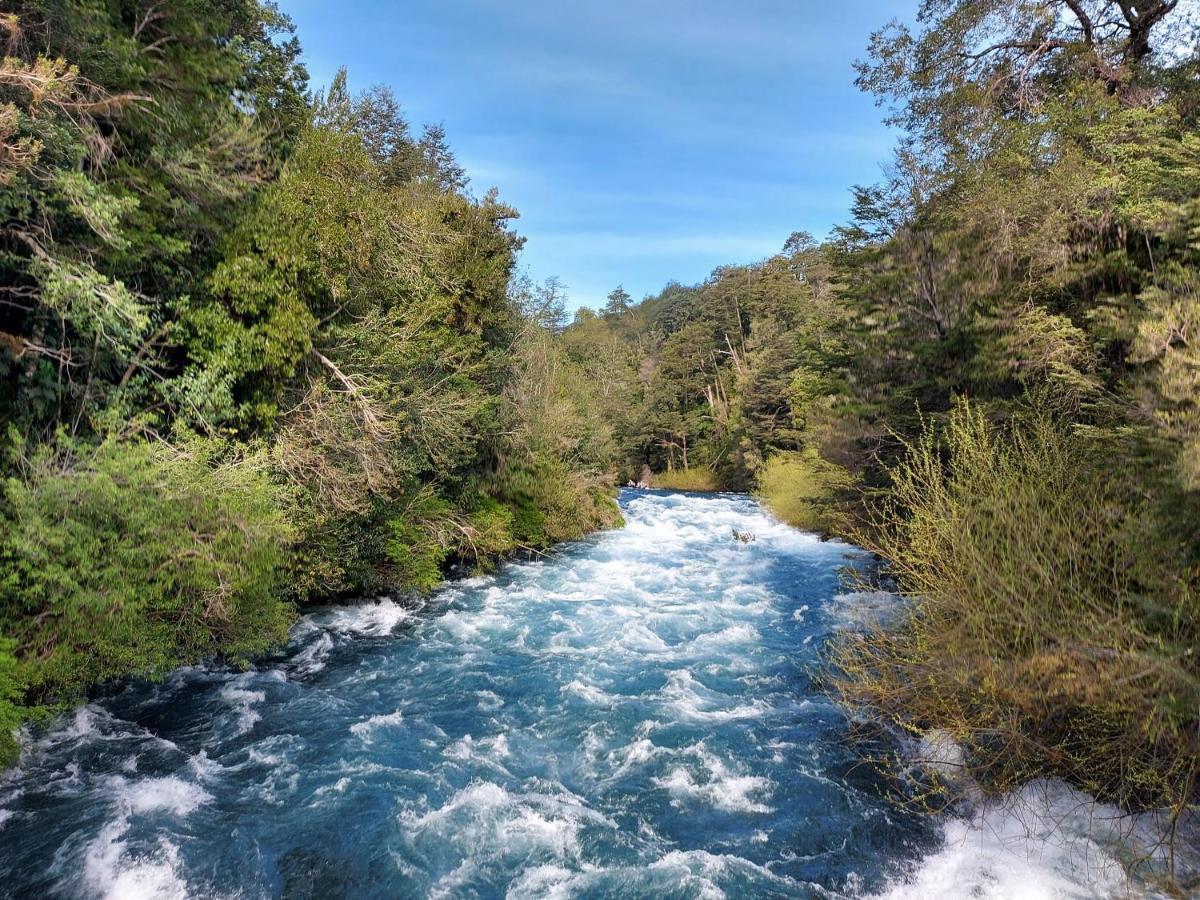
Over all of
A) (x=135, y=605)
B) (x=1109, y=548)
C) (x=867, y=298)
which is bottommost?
(x=135, y=605)

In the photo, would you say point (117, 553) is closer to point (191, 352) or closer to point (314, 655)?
point (191, 352)

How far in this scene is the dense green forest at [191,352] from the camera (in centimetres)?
714

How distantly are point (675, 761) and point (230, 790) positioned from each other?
5.43 metres

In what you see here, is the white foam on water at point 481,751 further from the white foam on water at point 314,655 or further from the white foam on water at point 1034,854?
the white foam on water at point 1034,854

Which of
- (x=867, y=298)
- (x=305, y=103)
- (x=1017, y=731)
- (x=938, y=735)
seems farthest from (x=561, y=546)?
(x=1017, y=731)

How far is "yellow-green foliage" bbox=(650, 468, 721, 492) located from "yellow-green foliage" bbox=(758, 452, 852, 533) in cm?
1305

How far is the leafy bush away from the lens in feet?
22.7

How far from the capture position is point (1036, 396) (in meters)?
9.95

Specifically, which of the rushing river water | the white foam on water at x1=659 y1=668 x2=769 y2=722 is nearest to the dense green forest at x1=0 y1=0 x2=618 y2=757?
the rushing river water

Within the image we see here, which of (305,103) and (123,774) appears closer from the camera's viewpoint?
(123,774)

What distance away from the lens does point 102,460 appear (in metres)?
7.31

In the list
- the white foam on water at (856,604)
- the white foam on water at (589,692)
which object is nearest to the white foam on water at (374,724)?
the white foam on water at (589,692)

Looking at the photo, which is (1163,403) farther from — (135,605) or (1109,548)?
(135,605)

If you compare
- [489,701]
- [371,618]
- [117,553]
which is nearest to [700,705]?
[489,701]
